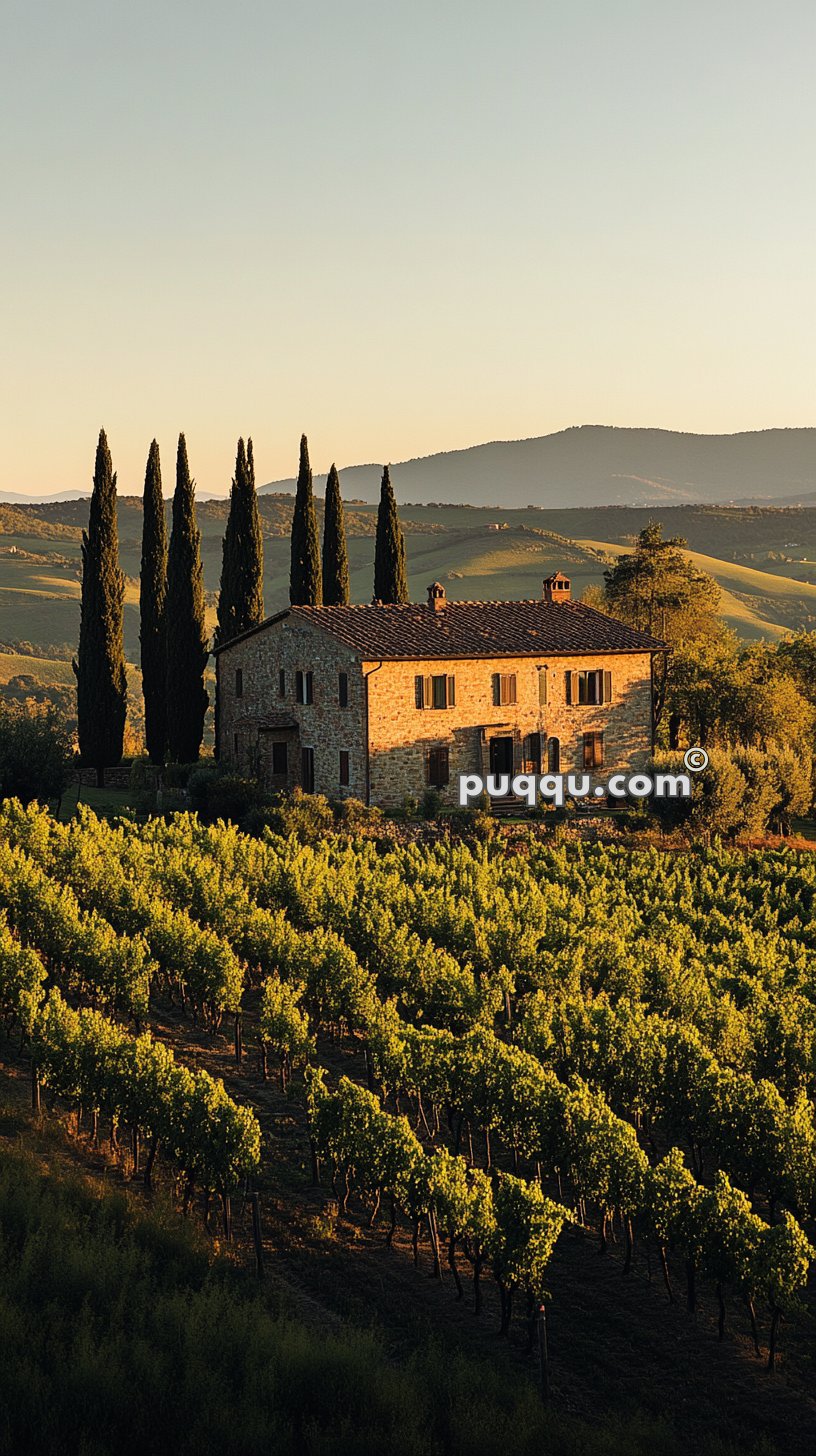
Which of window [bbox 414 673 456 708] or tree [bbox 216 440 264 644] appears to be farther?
tree [bbox 216 440 264 644]

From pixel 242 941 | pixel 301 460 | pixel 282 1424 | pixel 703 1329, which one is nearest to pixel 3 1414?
pixel 282 1424

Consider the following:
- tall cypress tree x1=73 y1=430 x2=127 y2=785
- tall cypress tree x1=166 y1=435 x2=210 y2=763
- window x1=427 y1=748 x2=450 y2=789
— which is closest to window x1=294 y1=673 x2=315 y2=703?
window x1=427 y1=748 x2=450 y2=789

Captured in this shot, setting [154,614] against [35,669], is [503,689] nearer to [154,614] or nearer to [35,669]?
[154,614]

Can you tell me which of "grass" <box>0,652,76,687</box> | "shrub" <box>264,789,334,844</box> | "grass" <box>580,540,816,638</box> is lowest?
"shrub" <box>264,789,334,844</box>

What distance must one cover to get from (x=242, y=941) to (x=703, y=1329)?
14658mm

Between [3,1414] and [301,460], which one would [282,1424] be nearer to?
[3,1414]

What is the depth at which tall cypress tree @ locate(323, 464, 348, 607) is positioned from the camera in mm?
59281

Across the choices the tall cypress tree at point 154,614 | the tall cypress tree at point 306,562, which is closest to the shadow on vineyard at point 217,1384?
the tall cypress tree at point 154,614

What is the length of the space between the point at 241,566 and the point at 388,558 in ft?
21.1

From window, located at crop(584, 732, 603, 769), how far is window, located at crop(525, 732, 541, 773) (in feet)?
6.21

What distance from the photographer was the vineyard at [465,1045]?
19.3 metres

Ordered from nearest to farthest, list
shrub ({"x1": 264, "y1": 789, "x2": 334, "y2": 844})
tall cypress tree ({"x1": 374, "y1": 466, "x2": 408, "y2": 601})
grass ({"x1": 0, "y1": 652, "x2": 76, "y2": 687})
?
shrub ({"x1": 264, "y1": 789, "x2": 334, "y2": 844}) → tall cypress tree ({"x1": 374, "y1": 466, "x2": 408, "y2": 601}) → grass ({"x1": 0, "y1": 652, "x2": 76, "y2": 687})

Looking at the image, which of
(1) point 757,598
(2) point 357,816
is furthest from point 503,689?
(1) point 757,598

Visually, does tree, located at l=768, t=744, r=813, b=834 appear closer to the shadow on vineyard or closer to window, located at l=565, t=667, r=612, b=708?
window, located at l=565, t=667, r=612, b=708
